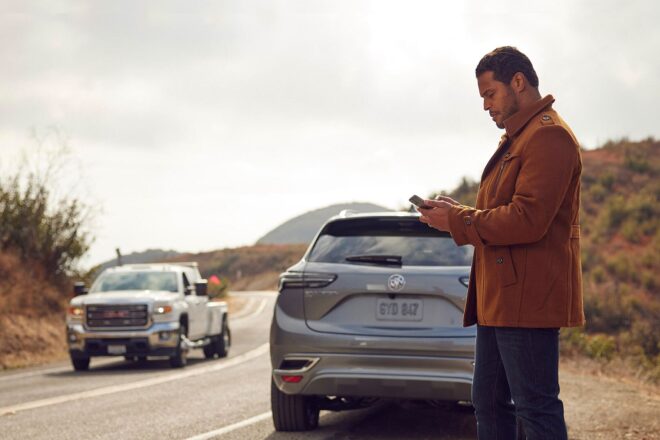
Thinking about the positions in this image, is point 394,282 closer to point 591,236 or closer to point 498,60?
point 498,60

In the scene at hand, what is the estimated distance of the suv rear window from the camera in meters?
8.04

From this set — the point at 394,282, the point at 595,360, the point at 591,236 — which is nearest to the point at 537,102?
the point at 394,282

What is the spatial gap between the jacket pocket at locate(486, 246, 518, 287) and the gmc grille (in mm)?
13201

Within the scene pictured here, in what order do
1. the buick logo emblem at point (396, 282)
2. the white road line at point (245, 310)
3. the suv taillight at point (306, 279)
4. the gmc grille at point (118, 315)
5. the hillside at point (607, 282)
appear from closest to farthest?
the buick logo emblem at point (396, 282)
the suv taillight at point (306, 279)
the gmc grille at point (118, 315)
the hillside at point (607, 282)
the white road line at point (245, 310)

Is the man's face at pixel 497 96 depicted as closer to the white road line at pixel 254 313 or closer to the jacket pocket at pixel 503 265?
the jacket pocket at pixel 503 265

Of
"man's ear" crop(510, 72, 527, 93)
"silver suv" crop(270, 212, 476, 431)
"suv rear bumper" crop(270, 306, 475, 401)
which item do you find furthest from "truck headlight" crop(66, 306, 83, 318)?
"man's ear" crop(510, 72, 527, 93)

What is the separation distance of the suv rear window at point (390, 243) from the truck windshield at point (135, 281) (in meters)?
10.4

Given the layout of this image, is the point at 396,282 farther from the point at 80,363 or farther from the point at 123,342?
the point at 80,363

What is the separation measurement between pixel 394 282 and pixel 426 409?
108 inches

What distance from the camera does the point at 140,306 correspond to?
17.1 metres

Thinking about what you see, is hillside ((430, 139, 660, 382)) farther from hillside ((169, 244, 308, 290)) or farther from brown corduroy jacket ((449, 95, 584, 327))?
hillside ((169, 244, 308, 290))

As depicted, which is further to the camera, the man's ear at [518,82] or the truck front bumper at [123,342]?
the truck front bumper at [123,342]

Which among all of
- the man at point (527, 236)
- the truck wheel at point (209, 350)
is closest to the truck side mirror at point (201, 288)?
the truck wheel at point (209, 350)

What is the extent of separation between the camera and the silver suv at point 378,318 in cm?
763
